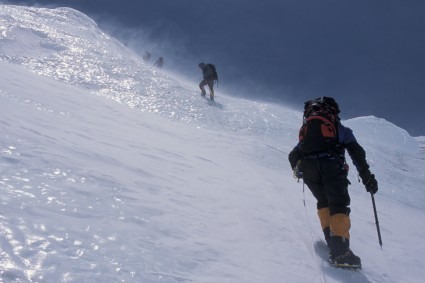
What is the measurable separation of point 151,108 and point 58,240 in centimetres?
1211

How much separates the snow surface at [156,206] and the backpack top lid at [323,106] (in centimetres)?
157

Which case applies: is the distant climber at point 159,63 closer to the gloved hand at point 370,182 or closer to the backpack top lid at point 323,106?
the backpack top lid at point 323,106

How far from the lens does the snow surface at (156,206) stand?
342cm

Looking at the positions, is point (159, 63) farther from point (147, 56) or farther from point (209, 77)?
point (209, 77)

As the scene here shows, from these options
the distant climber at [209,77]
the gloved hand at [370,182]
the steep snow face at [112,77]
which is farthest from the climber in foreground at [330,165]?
the distant climber at [209,77]

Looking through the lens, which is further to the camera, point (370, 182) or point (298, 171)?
point (298, 171)

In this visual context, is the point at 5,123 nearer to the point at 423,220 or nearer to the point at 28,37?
the point at 423,220

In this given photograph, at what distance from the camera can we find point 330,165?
5.03m

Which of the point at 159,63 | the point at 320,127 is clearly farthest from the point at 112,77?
the point at 159,63

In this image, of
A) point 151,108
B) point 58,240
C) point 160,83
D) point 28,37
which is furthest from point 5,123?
point 28,37

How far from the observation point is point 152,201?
5098 millimetres

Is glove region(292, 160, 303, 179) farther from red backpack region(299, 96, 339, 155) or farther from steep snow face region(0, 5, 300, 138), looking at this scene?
steep snow face region(0, 5, 300, 138)

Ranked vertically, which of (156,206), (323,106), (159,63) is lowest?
(156,206)

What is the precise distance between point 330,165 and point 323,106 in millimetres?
828
